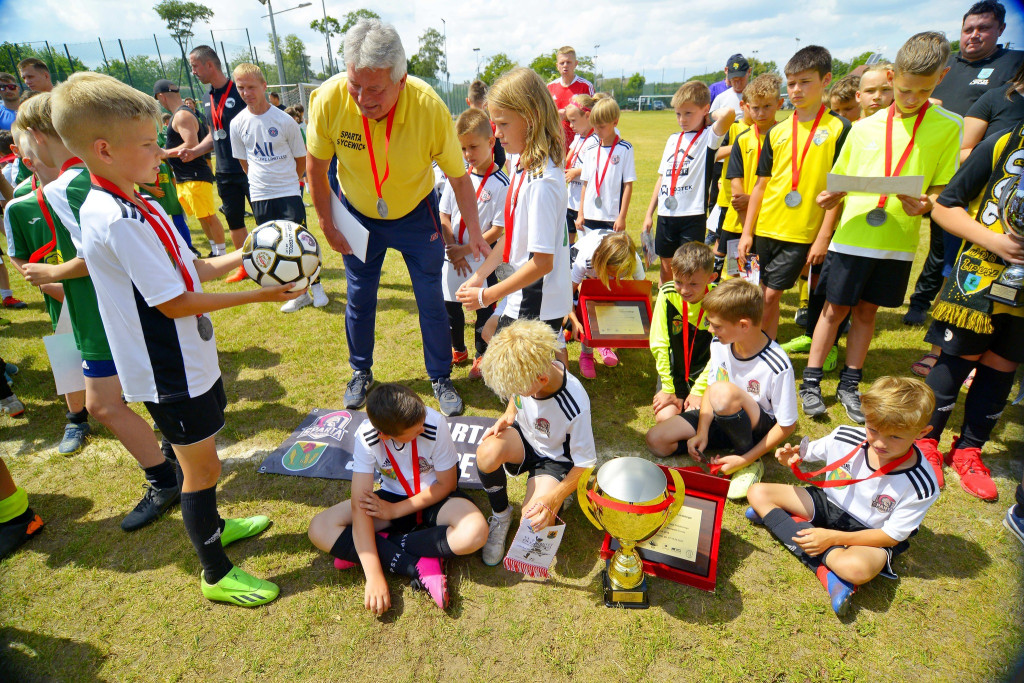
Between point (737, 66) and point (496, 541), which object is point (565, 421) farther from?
point (737, 66)

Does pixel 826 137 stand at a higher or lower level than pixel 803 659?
higher

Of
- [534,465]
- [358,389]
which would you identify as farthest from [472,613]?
[358,389]

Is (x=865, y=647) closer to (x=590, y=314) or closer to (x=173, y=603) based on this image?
(x=590, y=314)

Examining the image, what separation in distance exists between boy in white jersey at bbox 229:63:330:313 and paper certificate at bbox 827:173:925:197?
480cm

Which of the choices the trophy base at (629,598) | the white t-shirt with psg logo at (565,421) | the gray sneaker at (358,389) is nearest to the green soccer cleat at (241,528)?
the gray sneaker at (358,389)

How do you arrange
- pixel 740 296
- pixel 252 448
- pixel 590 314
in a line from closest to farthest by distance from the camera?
pixel 740 296 → pixel 252 448 → pixel 590 314

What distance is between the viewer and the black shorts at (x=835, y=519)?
2.43 meters

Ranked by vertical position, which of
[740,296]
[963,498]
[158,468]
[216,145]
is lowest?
[963,498]

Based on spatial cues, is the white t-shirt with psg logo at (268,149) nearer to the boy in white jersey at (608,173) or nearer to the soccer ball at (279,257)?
the boy in white jersey at (608,173)

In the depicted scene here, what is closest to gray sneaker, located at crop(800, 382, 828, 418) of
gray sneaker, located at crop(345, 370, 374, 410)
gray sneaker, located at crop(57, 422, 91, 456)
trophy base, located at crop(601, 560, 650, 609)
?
trophy base, located at crop(601, 560, 650, 609)

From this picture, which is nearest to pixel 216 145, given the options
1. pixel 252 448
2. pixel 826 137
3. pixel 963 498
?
pixel 252 448

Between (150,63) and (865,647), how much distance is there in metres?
32.9

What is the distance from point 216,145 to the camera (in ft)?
19.0

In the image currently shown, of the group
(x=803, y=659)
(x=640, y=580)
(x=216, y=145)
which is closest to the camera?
(x=803, y=659)
